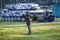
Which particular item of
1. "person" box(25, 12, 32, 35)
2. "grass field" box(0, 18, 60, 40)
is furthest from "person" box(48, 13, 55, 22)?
"person" box(25, 12, 32, 35)

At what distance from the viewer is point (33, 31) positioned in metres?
5.50

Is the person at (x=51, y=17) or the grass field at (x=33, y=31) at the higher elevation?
the person at (x=51, y=17)

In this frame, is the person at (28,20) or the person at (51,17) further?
the person at (51,17)

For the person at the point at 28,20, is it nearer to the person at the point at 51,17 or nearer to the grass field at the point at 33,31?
the grass field at the point at 33,31

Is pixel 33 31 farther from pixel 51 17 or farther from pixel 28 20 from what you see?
pixel 51 17

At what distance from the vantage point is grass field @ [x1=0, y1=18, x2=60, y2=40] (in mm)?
5247

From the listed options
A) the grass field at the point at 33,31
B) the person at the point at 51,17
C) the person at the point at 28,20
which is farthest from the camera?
the person at the point at 51,17

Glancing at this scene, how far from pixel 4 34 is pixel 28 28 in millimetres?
638

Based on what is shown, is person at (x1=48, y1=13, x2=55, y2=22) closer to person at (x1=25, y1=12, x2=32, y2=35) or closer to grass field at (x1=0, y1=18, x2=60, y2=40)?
grass field at (x1=0, y1=18, x2=60, y2=40)

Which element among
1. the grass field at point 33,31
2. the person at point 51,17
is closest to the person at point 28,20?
the grass field at point 33,31

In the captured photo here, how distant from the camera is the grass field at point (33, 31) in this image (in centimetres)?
525

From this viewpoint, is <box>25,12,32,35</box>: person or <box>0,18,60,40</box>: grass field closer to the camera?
<box>0,18,60,40</box>: grass field

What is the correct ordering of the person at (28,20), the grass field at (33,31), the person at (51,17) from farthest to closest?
the person at (51,17) → the person at (28,20) → the grass field at (33,31)

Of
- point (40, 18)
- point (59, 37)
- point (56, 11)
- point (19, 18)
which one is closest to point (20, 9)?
point (19, 18)
